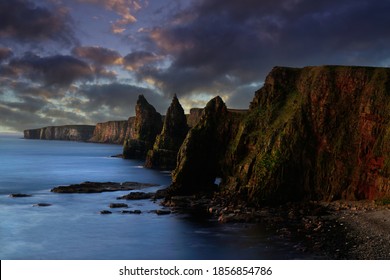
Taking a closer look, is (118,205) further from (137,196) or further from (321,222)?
(321,222)

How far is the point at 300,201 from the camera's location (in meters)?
78.6

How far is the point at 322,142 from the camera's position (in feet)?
267

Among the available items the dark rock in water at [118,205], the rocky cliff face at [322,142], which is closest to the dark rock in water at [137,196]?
the dark rock in water at [118,205]

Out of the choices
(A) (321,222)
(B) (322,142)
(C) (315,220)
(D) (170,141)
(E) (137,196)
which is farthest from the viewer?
(D) (170,141)

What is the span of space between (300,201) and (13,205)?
186 feet

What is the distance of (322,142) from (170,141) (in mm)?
102057

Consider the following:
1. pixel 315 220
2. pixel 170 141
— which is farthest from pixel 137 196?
pixel 170 141

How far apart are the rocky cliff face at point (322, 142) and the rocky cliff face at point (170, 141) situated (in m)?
85.1

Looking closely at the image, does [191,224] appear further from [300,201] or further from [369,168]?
[369,168]

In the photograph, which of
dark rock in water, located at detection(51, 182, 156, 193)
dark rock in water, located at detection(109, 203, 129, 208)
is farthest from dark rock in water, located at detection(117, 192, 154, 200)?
dark rock in water, located at detection(51, 182, 156, 193)

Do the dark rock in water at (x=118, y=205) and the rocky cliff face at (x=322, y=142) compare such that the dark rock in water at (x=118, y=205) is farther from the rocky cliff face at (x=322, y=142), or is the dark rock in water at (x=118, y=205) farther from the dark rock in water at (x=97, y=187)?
the dark rock in water at (x=97, y=187)

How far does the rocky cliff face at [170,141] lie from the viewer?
6836 inches

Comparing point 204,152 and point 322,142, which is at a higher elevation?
point 322,142

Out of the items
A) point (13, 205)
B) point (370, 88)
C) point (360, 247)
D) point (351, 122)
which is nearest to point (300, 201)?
point (351, 122)
